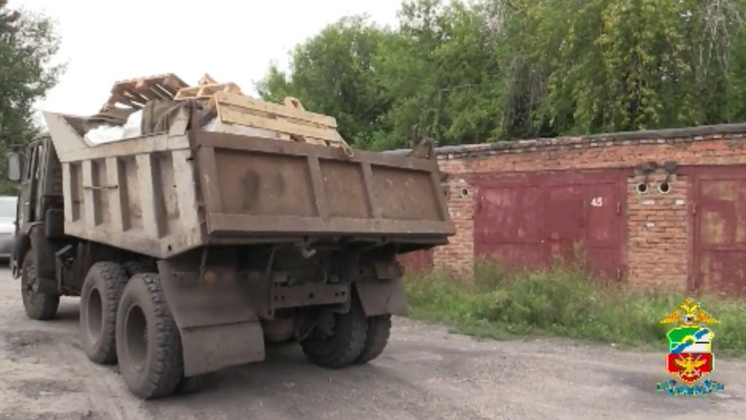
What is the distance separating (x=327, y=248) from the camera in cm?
623

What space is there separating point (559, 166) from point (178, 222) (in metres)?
8.16

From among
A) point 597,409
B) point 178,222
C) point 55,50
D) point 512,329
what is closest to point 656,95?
point 512,329

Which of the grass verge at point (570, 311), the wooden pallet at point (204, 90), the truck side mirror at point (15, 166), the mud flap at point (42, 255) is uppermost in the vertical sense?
the wooden pallet at point (204, 90)

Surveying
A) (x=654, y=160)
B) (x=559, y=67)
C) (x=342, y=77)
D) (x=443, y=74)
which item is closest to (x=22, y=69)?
(x=342, y=77)

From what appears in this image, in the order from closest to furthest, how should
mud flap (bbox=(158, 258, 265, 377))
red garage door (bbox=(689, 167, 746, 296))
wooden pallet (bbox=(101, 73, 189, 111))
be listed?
mud flap (bbox=(158, 258, 265, 377))
wooden pallet (bbox=(101, 73, 189, 111))
red garage door (bbox=(689, 167, 746, 296))

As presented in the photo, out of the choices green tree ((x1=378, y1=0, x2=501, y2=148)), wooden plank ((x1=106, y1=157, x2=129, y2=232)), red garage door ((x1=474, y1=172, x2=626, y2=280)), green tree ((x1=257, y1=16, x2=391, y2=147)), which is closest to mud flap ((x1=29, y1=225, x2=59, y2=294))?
wooden plank ((x1=106, y1=157, x2=129, y2=232))

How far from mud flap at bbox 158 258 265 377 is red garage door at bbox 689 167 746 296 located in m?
7.63

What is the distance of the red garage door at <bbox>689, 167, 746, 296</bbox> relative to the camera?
427 inches

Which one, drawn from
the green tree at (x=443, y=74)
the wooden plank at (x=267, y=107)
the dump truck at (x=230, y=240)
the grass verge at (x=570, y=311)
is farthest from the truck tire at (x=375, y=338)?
the green tree at (x=443, y=74)

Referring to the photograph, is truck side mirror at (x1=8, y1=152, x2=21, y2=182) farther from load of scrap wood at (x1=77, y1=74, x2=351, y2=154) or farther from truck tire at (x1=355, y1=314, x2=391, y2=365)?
truck tire at (x1=355, y1=314, x2=391, y2=365)

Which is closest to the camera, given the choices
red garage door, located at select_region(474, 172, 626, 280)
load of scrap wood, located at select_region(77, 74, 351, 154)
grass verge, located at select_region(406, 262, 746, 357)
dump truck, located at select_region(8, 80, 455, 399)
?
dump truck, located at select_region(8, 80, 455, 399)

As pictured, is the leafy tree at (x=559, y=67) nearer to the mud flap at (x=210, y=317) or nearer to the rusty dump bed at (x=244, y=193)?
the rusty dump bed at (x=244, y=193)

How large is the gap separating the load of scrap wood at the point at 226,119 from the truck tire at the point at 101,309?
122cm

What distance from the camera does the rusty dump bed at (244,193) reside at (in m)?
5.26
